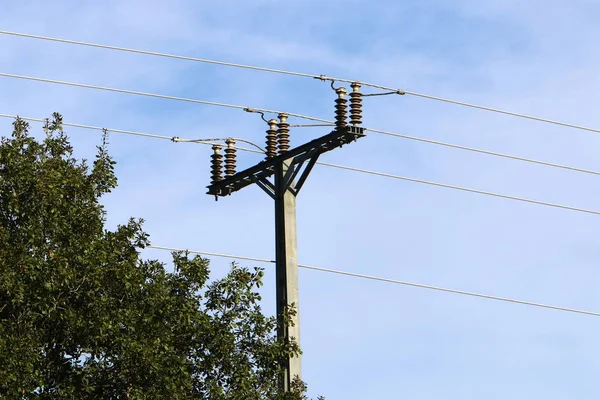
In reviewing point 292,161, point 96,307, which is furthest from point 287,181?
point 96,307

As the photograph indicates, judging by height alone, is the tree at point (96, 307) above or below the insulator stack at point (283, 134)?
below

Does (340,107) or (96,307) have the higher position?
(340,107)

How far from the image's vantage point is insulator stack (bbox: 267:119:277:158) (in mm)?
31844

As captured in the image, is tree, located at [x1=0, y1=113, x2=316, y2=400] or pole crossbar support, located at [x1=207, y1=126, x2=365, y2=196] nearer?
tree, located at [x1=0, y1=113, x2=316, y2=400]

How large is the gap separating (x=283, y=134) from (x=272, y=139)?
263 mm

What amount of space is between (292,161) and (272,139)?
2.67 ft

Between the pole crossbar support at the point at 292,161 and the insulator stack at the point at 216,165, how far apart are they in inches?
5.8

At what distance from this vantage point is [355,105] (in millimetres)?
30859

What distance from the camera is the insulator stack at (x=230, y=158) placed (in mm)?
32750

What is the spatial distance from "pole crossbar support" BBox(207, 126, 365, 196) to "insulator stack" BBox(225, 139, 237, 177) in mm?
225

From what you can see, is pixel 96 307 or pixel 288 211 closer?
pixel 96 307

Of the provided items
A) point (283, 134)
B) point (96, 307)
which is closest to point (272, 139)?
point (283, 134)

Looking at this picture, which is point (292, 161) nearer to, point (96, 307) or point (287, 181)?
point (287, 181)

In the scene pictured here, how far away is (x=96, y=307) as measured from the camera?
26.6 metres
